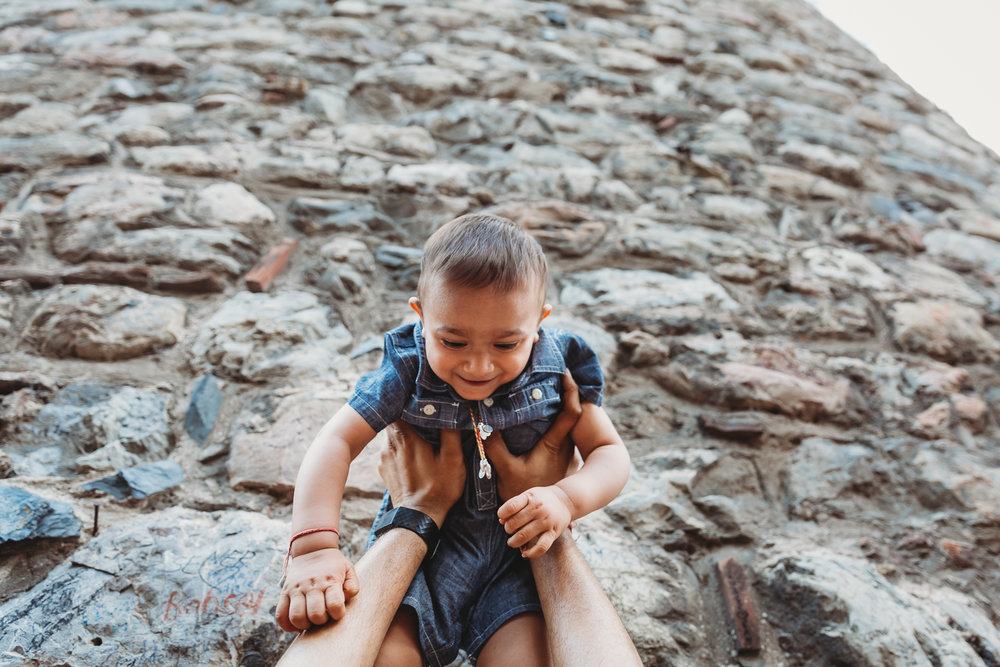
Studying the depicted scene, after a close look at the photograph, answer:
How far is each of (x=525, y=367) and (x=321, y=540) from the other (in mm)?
400

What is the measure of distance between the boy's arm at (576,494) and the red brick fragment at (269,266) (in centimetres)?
99

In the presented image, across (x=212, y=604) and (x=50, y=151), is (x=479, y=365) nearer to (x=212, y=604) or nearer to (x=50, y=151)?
(x=212, y=604)

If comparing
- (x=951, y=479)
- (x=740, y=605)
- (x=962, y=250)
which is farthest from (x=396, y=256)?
(x=962, y=250)

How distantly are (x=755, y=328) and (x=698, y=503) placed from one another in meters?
0.63

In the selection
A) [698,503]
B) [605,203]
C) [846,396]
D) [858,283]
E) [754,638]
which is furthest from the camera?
[605,203]

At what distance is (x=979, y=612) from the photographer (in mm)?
1124

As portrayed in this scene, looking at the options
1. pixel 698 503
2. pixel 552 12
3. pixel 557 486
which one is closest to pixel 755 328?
pixel 698 503

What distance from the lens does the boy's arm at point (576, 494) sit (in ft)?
2.44

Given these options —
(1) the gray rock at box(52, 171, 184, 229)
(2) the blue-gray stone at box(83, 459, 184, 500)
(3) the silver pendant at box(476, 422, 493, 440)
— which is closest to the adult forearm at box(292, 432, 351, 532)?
(3) the silver pendant at box(476, 422, 493, 440)

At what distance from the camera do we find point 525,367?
95 cm

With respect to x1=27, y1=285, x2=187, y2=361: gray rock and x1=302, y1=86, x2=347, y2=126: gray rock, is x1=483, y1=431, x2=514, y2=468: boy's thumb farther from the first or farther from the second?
x1=302, y1=86, x2=347, y2=126: gray rock

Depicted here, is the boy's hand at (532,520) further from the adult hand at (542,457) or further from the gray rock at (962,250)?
the gray rock at (962,250)

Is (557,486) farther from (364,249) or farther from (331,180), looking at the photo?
(331,180)

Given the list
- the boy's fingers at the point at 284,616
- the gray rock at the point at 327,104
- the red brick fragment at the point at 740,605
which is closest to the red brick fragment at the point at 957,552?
the red brick fragment at the point at 740,605
